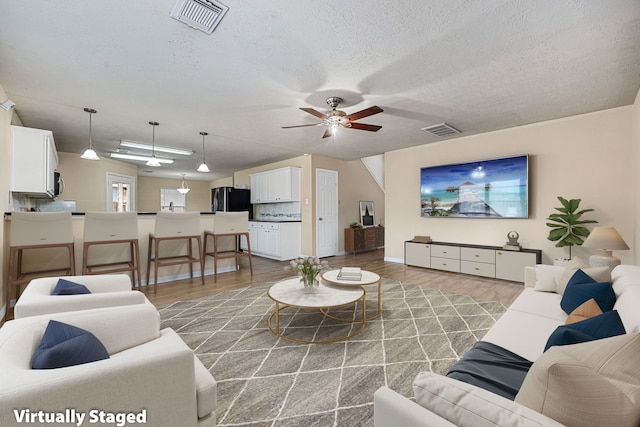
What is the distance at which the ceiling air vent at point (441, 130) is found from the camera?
13.7ft

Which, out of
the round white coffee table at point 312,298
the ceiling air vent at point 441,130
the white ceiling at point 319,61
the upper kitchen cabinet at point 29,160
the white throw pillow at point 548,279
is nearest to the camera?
the white ceiling at point 319,61

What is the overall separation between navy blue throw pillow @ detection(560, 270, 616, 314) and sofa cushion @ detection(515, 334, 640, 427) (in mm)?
1176

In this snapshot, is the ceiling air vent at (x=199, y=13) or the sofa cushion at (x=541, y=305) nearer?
the ceiling air vent at (x=199, y=13)

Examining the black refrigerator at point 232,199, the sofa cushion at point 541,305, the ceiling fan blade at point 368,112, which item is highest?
the ceiling fan blade at point 368,112

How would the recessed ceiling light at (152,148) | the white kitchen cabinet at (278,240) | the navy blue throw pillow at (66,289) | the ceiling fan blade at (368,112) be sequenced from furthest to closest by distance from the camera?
the white kitchen cabinet at (278,240), the recessed ceiling light at (152,148), the ceiling fan blade at (368,112), the navy blue throw pillow at (66,289)


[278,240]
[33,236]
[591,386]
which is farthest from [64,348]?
[278,240]

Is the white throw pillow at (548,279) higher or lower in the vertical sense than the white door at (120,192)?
lower

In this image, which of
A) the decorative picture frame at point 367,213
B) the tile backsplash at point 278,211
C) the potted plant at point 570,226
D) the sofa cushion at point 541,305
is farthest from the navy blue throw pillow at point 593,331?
the decorative picture frame at point 367,213

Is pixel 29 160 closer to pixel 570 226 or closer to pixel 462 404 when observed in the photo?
pixel 462 404

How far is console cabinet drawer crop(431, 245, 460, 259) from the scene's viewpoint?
4.65m

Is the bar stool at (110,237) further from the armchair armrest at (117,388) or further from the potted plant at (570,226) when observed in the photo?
the potted plant at (570,226)

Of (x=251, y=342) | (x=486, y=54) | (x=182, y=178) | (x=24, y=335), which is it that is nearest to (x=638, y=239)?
(x=486, y=54)

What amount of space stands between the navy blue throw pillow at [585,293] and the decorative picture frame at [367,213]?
5.50 meters

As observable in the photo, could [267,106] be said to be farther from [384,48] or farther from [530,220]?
[530,220]
